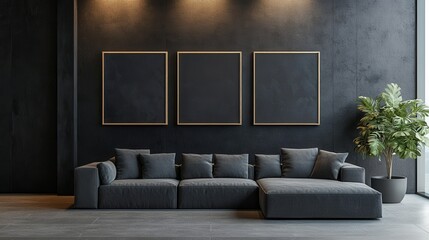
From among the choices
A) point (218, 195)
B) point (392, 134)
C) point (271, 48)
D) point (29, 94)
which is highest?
point (271, 48)

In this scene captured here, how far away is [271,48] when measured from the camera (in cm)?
979

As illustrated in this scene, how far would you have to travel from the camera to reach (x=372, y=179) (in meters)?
9.13

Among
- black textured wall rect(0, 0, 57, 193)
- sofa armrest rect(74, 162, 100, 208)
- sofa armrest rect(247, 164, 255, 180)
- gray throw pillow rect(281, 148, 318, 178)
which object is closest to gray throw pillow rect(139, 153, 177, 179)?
sofa armrest rect(74, 162, 100, 208)

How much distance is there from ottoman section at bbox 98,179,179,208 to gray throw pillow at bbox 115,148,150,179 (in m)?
0.62

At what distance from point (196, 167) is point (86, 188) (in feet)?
5.66

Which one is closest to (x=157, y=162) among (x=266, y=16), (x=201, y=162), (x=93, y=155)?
(x=201, y=162)

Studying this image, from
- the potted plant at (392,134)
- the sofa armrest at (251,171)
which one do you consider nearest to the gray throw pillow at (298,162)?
the sofa armrest at (251,171)

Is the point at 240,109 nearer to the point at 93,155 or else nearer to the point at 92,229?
the point at 93,155

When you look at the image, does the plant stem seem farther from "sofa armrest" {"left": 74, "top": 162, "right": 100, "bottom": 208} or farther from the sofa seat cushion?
"sofa armrest" {"left": 74, "top": 162, "right": 100, "bottom": 208}

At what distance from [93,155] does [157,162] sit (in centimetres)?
142

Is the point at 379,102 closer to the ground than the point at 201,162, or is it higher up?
higher up

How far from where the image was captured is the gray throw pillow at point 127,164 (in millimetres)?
8898

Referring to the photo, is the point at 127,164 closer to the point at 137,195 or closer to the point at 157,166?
the point at 157,166

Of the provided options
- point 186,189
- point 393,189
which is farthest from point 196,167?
point 393,189
